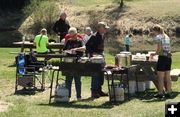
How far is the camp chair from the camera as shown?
1244 centimetres

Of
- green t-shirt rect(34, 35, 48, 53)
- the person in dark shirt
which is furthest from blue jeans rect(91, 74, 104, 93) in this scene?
green t-shirt rect(34, 35, 48, 53)

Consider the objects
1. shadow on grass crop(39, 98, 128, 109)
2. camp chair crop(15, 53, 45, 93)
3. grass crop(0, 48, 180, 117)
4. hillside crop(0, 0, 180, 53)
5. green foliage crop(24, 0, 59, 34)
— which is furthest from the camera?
green foliage crop(24, 0, 59, 34)

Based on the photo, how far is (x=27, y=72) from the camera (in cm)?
1281

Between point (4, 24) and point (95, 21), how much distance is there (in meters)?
13.4

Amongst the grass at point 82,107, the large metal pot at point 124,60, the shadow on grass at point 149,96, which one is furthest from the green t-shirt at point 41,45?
the large metal pot at point 124,60

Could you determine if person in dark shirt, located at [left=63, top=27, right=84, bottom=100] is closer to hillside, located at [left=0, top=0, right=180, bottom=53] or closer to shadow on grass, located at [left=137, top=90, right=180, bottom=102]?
shadow on grass, located at [left=137, top=90, right=180, bottom=102]

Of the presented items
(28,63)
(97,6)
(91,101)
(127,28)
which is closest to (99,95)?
(91,101)

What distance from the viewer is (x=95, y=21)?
52.4 metres

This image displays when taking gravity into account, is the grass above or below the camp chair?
below

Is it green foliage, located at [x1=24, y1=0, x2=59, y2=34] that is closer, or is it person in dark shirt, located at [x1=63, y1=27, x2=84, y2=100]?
person in dark shirt, located at [x1=63, y1=27, x2=84, y2=100]

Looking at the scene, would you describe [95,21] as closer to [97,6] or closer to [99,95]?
[97,6]

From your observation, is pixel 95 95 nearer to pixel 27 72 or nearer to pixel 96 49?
pixel 96 49

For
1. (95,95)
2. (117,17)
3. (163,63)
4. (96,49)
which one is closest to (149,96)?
(163,63)

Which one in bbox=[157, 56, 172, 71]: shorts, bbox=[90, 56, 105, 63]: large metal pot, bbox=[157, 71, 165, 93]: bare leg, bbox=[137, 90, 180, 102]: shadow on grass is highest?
bbox=[90, 56, 105, 63]: large metal pot
